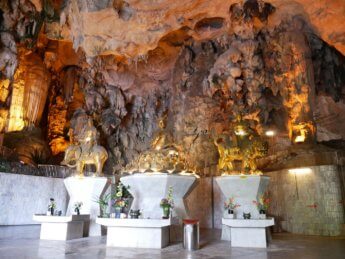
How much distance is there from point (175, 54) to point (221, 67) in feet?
11.7

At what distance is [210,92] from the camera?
1545 centimetres

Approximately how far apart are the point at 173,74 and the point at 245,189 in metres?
11.0

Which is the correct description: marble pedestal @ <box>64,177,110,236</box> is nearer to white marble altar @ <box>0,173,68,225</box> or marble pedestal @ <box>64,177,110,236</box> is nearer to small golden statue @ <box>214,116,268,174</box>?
white marble altar @ <box>0,173,68,225</box>

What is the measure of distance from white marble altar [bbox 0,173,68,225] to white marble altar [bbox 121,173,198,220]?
4.18 metres

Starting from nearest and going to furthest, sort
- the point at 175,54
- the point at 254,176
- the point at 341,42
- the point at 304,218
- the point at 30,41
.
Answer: the point at 254,176 < the point at 304,218 < the point at 341,42 < the point at 30,41 < the point at 175,54

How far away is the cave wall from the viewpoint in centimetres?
1284

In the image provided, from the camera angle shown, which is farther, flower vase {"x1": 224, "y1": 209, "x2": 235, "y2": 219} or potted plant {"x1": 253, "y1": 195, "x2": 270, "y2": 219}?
flower vase {"x1": 224, "y1": 209, "x2": 235, "y2": 219}

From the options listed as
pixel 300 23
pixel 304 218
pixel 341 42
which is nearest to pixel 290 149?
pixel 304 218

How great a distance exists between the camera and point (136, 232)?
7.09 metres

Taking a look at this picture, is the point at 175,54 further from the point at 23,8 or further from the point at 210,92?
the point at 23,8

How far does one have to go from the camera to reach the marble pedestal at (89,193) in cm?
961

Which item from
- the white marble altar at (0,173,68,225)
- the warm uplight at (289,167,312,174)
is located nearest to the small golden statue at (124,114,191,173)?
the white marble altar at (0,173,68,225)

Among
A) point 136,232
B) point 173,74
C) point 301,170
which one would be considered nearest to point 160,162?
point 136,232

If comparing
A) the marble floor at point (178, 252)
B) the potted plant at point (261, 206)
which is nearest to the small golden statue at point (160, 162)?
the marble floor at point (178, 252)
